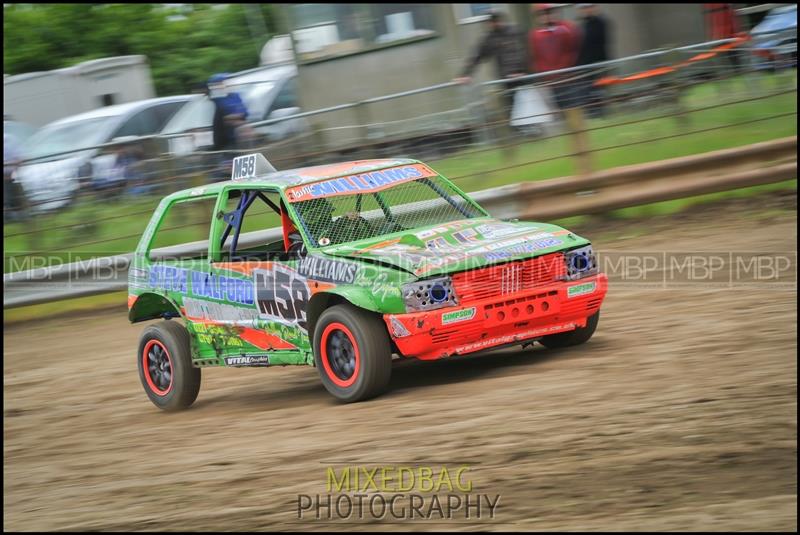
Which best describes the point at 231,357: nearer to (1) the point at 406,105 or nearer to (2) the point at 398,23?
(1) the point at 406,105

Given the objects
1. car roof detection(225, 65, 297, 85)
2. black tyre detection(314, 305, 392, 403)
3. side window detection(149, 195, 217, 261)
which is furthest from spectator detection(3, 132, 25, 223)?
black tyre detection(314, 305, 392, 403)

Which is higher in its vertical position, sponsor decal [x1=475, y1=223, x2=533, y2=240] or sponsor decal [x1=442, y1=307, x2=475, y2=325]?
sponsor decal [x1=475, y1=223, x2=533, y2=240]

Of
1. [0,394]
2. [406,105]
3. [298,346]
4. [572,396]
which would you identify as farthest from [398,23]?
[572,396]

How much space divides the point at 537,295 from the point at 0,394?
17.3 feet

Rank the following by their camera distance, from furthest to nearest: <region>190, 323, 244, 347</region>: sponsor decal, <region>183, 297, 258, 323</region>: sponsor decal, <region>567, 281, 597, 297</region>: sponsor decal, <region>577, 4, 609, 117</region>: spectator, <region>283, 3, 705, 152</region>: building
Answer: <region>283, 3, 705, 152</region>: building → <region>577, 4, 609, 117</region>: spectator → <region>190, 323, 244, 347</region>: sponsor decal → <region>183, 297, 258, 323</region>: sponsor decal → <region>567, 281, 597, 297</region>: sponsor decal

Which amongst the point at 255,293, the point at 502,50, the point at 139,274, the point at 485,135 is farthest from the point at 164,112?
the point at 255,293

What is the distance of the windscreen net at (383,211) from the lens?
23.7 feet

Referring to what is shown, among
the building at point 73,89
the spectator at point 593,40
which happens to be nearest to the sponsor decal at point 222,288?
the spectator at point 593,40

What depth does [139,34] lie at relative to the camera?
103 feet

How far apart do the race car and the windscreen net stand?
0.01 meters

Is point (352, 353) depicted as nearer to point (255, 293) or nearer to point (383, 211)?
point (255, 293)

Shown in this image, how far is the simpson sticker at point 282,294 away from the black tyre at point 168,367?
3.02ft

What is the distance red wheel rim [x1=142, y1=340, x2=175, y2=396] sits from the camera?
8148 mm

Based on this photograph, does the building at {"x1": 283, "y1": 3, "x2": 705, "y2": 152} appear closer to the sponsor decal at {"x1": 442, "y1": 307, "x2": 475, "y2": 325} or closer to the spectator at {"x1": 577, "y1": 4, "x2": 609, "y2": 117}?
the spectator at {"x1": 577, "y1": 4, "x2": 609, "y2": 117}
